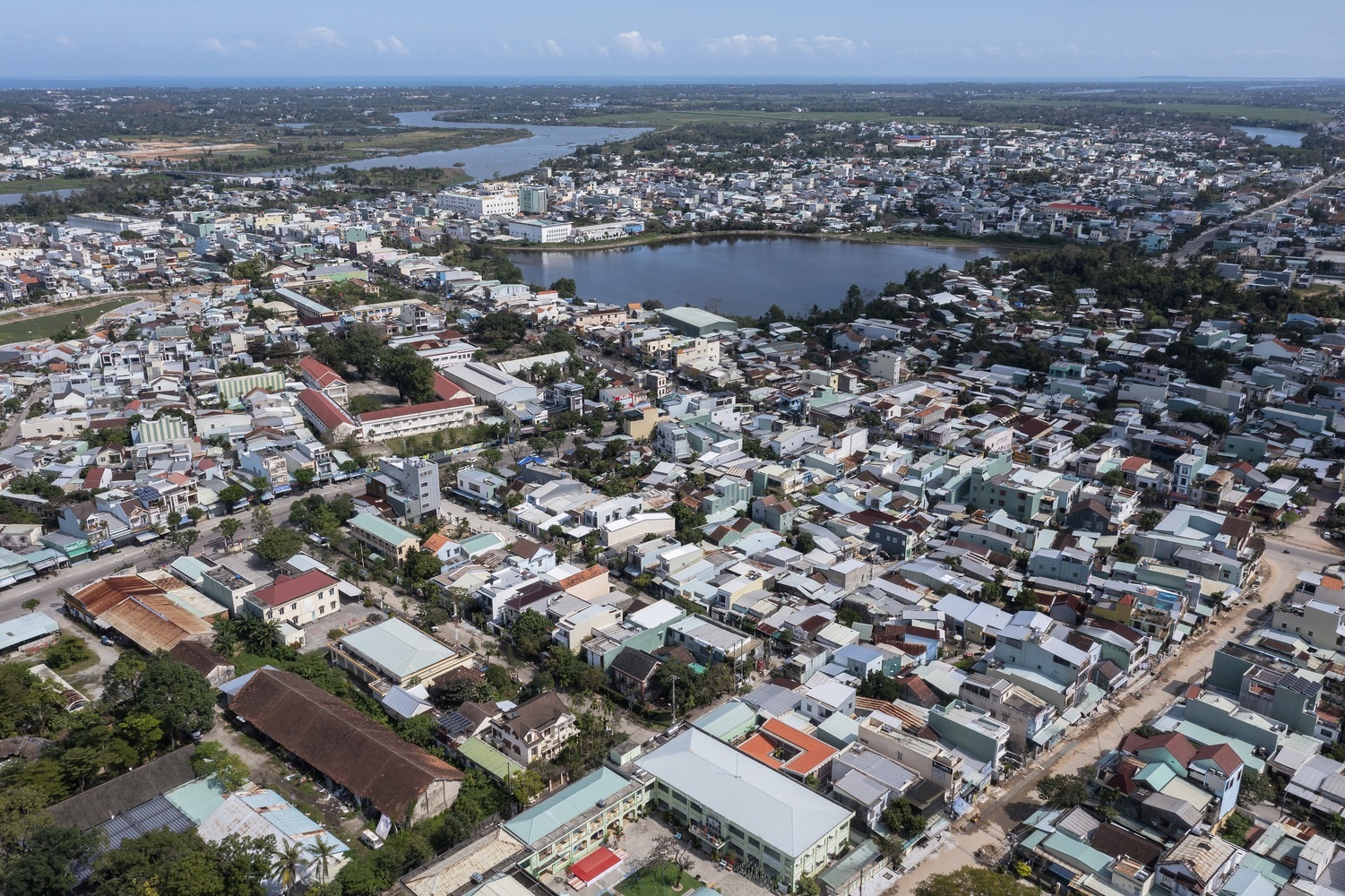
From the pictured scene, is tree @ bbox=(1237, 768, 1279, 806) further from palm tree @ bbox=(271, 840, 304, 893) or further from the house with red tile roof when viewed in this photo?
the house with red tile roof

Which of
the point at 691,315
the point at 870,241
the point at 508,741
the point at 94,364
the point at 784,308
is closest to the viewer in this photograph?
the point at 508,741

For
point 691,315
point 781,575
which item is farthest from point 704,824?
point 691,315

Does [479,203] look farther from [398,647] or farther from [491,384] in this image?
[398,647]

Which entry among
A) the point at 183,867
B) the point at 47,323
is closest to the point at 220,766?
the point at 183,867

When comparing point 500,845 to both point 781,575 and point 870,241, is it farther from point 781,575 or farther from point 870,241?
point 870,241

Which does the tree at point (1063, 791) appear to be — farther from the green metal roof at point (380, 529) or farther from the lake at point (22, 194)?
the lake at point (22, 194)
